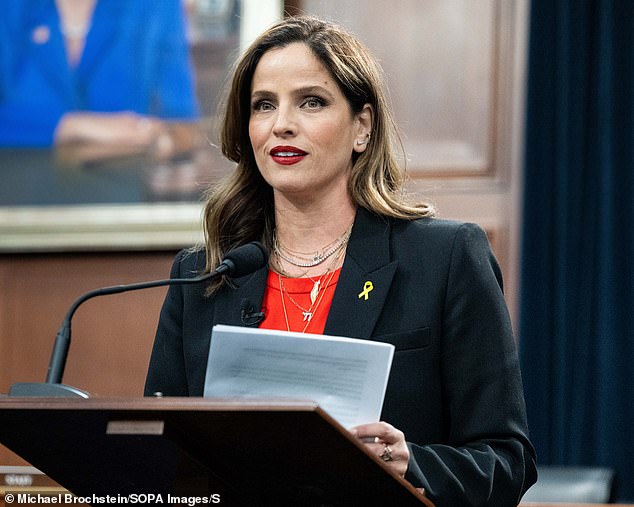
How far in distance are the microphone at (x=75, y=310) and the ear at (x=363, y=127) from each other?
0.46 m

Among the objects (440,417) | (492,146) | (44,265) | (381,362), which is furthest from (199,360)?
(44,265)

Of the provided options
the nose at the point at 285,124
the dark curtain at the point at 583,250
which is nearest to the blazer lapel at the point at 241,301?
the nose at the point at 285,124

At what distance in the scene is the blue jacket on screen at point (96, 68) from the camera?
208 inches

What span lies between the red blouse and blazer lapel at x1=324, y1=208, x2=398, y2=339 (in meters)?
0.07

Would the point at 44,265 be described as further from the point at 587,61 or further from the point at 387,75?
the point at 587,61

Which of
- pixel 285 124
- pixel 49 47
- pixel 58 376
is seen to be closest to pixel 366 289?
pixel 285 124

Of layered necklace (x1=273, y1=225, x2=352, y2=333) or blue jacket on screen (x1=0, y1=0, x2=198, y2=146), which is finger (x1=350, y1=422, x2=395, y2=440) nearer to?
layered necklace (x1=273, y1=225, x2=352, y2=333)

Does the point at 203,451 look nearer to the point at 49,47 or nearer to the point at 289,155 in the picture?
the point at 289,155

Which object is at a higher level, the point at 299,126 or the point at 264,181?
the point at 299,126

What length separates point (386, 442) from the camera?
1981 mm

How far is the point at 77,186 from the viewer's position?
5.36m

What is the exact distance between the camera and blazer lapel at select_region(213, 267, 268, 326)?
2600 mm

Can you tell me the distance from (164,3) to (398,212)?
2.99 meters

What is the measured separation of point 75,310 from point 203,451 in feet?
1.60
